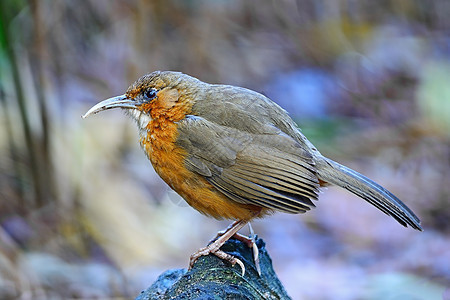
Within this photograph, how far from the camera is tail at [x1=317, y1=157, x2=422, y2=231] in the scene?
11.6ft

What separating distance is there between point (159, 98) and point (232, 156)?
1.92ft

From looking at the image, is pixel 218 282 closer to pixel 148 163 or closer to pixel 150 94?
pixel 150 94

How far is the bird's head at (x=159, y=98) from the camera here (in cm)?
392

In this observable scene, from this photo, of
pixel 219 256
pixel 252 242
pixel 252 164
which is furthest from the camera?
pixel 252 164

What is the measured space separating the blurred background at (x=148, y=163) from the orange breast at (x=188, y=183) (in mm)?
1822

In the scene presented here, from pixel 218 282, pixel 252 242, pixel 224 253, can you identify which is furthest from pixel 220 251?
pixel 218 282

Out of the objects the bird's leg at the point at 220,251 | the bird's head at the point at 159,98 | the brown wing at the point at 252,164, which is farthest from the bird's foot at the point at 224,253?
the bird's head at the point at 159,98

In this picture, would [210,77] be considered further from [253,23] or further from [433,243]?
[433,243]

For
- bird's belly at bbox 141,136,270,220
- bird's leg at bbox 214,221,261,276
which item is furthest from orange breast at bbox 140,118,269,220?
bird's leg at bbox 214,221,261,276

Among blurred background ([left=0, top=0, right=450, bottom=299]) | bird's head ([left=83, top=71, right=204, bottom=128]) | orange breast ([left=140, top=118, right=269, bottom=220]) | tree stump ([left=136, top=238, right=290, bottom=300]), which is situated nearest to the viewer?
tree stump ([left=136, top=238, right=290, bottom=300])

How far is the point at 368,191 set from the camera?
3586 millimetres

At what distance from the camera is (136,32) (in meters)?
7.16

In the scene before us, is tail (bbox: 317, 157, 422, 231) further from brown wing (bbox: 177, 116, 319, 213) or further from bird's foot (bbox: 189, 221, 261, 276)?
bird's foot (bbox: 189, 221, 261, 276)

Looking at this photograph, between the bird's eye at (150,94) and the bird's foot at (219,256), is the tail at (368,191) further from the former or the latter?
the bird's eye at (150,94)
